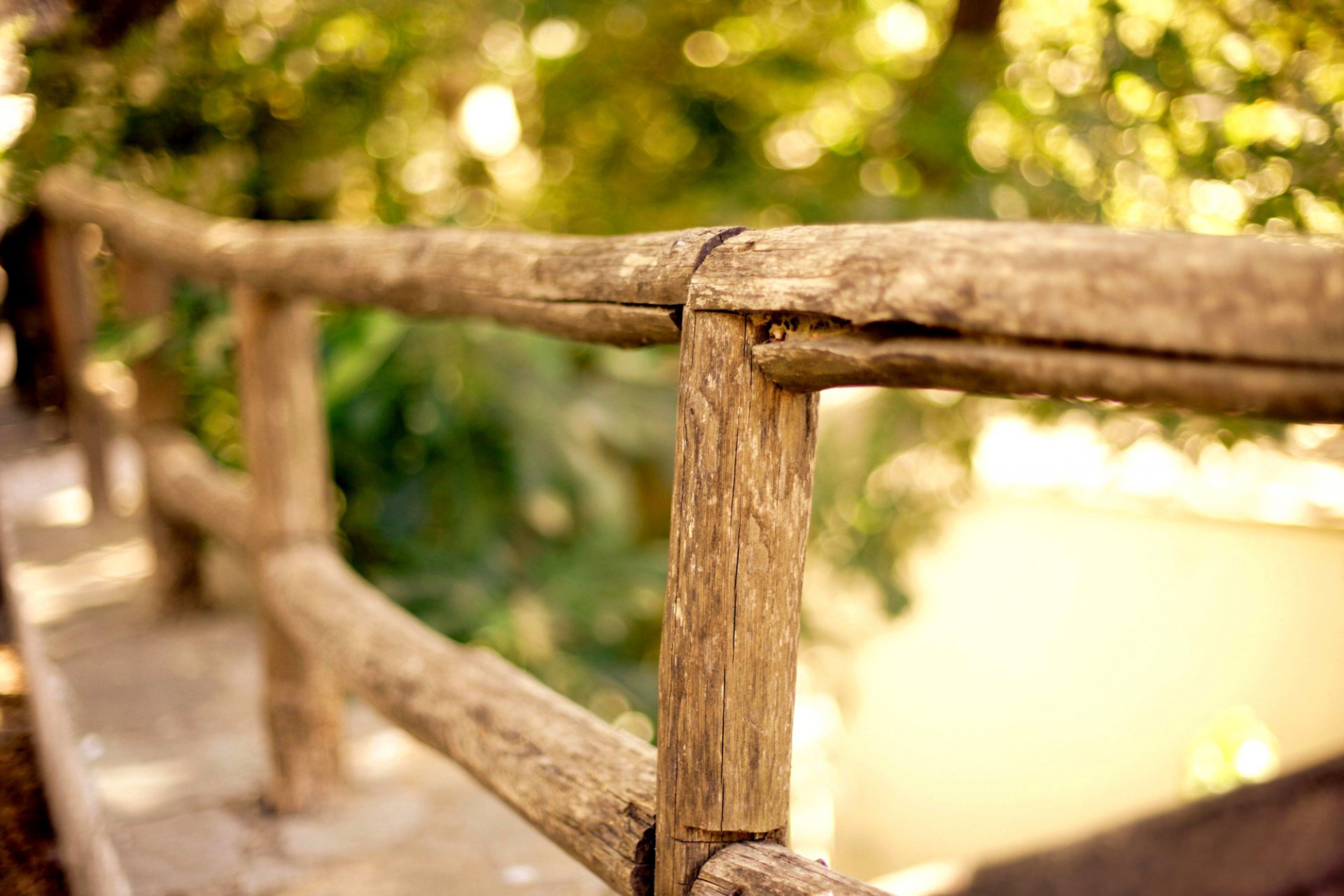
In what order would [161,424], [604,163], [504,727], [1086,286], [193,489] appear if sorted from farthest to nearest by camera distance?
[604,163] → [161,424] → [193,489] → [504,727] → [1086,286]

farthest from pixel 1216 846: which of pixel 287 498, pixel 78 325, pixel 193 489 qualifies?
pixel 78 325

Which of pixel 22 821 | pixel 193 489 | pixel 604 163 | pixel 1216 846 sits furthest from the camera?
pixel 604 163

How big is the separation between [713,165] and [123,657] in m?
2.59

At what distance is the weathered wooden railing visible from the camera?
0.63 meters

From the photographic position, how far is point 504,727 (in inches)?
49.4

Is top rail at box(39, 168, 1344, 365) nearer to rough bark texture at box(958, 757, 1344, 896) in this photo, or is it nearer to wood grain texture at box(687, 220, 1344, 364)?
wood grain texture at box(687, 220, 1344, 364)

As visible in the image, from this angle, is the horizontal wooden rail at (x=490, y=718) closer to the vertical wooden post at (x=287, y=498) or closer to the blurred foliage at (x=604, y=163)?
the vertical wooden post at (x=287, y=498)

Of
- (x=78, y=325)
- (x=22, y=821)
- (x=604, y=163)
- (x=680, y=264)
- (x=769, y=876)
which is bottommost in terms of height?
(x=22, y=821)

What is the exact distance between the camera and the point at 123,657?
8.67 ft

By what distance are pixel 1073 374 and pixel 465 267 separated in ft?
2.83

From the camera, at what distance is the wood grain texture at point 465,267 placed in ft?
3.35

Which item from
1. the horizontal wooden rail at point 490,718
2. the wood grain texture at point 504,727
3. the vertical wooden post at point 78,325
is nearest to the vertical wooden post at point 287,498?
the horizontal wooden rail at point 490,718

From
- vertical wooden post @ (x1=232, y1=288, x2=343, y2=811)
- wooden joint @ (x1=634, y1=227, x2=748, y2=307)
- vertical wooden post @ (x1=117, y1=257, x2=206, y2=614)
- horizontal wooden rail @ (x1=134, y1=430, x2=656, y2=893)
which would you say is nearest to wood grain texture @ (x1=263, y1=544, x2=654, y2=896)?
horizontal wooden rail @ (x1=134, y1=430, x2=656, y2=893)

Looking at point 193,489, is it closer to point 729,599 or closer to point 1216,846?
point 729,599
